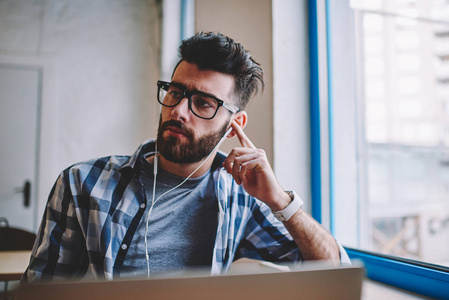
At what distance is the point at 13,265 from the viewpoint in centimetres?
148

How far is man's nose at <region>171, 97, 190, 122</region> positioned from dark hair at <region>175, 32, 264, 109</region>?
0.46 feet

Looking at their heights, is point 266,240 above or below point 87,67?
below

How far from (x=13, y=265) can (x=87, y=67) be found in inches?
90.6

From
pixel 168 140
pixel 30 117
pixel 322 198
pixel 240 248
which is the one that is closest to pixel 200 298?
pixel 168 140

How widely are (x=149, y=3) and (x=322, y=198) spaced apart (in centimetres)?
283

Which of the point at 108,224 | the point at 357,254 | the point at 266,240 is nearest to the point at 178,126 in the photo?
the point at 108,224

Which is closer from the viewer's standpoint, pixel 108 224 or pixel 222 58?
pixel 108 224

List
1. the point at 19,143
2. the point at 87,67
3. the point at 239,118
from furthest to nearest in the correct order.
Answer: the point at 87,67 → the point at 19,143 → the point at 239,118

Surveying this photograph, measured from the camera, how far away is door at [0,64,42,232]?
315cm

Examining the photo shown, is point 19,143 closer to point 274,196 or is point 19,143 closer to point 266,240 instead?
point 266,240

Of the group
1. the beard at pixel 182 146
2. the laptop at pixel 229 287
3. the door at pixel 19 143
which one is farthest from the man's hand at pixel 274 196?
the door at pixel 19 143

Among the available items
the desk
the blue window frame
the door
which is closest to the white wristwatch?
the blue window frame

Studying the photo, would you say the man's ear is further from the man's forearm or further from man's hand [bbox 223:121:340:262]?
the man's forearm

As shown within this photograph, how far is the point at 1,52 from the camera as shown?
323 cm
